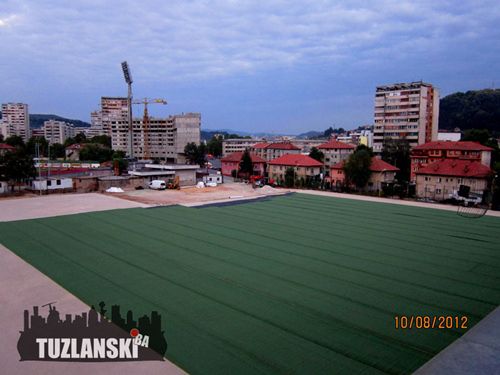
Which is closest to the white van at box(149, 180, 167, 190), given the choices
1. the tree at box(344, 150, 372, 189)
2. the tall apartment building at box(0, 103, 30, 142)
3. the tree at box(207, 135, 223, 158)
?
the tree at box(344, 150, 372, 189)

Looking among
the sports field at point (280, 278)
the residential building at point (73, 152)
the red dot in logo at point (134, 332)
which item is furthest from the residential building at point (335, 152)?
the residential building at point (73, 152)

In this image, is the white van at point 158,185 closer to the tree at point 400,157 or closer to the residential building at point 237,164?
the residential building at point 237,164

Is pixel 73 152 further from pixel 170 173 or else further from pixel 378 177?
pixel 378 177

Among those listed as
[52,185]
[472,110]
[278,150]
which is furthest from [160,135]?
[472,110]

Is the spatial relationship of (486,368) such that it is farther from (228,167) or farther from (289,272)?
(228,167)

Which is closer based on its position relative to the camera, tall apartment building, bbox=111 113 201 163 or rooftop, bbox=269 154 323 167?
rooftop, bbox=269 154 323 167

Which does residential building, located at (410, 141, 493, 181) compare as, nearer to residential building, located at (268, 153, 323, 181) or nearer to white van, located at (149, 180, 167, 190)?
residential building, located at (268, 153, 323, 181)
